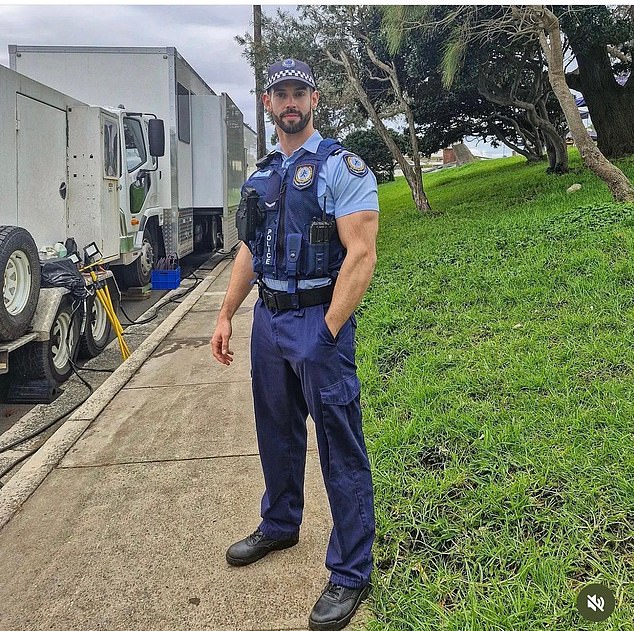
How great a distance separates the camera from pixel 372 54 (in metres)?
12.8

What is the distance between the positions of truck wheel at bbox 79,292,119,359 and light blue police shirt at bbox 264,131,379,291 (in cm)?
464

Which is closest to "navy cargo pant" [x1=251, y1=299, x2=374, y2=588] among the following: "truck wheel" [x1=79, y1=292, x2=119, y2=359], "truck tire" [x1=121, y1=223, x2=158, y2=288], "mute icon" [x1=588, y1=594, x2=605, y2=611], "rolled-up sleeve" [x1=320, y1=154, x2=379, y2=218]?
"rolled-up sleeve" [x1=320, y1=154, x2=379, y2=218]

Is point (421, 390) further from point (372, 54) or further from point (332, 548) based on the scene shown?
point (372, 54)

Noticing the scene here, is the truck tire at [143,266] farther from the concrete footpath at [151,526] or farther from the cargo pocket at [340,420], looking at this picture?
the cargo pocket at [340,420]

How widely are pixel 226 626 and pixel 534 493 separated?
4.62ft

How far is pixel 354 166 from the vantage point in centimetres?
236

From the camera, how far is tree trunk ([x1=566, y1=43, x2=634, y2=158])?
12745 mm

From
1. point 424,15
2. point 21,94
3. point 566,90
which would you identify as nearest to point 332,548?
point 21,94

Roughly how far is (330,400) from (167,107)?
876cm

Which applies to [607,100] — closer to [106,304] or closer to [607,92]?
[607,92]

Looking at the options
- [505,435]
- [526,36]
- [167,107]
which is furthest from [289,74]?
[526,36]

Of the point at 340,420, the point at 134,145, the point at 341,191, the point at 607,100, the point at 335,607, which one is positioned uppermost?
the point at 607,100

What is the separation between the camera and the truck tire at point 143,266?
9.61 metres

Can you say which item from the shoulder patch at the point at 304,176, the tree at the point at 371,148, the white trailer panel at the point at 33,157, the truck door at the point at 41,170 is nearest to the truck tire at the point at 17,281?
the white trailer panel at the point at 33,157
